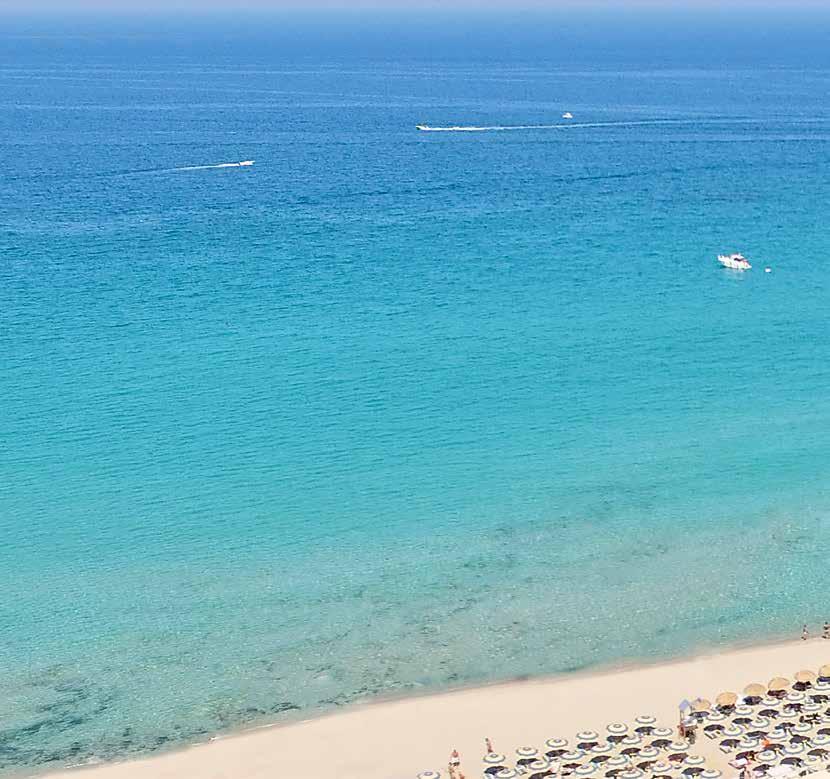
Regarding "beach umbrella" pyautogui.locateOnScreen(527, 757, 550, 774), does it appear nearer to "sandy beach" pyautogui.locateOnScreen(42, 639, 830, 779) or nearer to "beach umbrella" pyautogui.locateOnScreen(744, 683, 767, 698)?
"sandy beach" pyautogui.locateOnScreen(42, 639, 830, 779)

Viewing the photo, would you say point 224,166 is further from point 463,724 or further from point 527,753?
point 527,753

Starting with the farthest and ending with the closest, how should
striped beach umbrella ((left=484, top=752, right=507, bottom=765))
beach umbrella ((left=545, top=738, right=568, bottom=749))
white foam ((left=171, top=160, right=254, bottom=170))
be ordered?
white foam ((left=171, top=160, right=254, bottom=170))
beach umbrella ((left=545, top=738, right=568, bottom=749))
striped beach umbrella ((left=484, top=752, right=507, bottom=765))

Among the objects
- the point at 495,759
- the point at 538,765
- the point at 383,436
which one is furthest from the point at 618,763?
the point at 383,436

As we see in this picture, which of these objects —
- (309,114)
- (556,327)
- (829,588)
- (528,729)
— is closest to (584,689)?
(528,729)

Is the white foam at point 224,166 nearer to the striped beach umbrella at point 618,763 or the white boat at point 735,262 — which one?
the white boat at point 735,262

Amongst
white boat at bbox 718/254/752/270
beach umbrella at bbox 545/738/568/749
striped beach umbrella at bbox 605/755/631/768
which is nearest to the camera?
striped beach umbrella at bbox 605/755/631/768

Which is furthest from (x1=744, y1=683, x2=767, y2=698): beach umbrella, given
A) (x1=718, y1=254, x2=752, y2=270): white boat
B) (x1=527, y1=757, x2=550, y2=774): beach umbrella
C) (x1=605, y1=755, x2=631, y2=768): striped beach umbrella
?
(x1=718, y1=254, x2=752, y2=270): white boat

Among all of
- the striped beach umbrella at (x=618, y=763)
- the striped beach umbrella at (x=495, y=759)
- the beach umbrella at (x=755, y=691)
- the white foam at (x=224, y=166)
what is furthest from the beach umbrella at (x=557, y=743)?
the white foam at (x=224, y=166)
